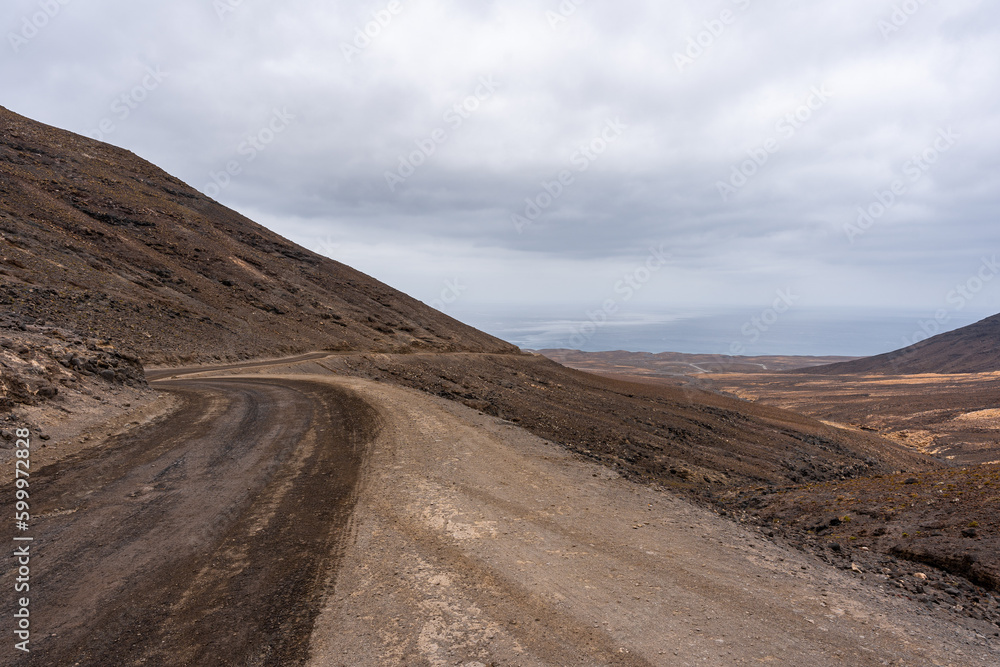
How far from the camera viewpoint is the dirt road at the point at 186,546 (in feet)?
13.8

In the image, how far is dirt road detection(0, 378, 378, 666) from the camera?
13.8ft

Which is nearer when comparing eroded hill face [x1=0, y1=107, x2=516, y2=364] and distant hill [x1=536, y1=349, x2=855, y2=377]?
eroded hill face [x1=0, y1=107, x2=516, y2=364]

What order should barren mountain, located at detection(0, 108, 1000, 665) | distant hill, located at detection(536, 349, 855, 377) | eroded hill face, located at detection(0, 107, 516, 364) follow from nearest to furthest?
barren mountain, located at detection(0, 108, 1000, 665)
eroded hill face, located at detection(0, 107, 516, 364)
distant hill, located at detection(536, 349, 855, 377)

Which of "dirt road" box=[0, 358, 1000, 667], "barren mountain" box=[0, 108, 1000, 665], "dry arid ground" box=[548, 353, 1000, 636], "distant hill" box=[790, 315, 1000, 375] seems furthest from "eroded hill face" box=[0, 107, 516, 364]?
"distant hill" box=[790, 315, 1000, 375]

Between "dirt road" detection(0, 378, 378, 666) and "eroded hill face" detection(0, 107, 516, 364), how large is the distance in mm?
14868

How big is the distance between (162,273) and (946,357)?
167 m

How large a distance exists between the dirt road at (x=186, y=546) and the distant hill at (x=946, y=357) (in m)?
149

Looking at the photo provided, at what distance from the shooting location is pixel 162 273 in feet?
126

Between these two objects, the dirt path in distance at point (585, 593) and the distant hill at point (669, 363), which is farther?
the distant hill at point (669, 363)

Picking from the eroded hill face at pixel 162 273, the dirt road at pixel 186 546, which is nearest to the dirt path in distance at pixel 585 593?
the dirt road at pixel 186 546

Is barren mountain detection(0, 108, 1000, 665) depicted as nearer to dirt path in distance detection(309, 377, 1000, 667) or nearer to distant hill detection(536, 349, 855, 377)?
dirt path in distance detection(309, 377, 1000, 667)

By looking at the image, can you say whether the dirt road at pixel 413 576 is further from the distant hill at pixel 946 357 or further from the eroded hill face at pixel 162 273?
the distant hill at pixel 946 357

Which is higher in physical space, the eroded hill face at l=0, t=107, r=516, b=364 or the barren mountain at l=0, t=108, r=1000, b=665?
the eroded hill face at l=0, t=107, r=516, b=364

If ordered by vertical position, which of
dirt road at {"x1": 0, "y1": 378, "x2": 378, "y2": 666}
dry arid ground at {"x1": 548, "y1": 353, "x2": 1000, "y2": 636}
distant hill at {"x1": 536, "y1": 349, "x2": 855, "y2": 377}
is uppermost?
distant hill at {"x1": 536, "y1": 349, "x2": 855, "y2": 377}
